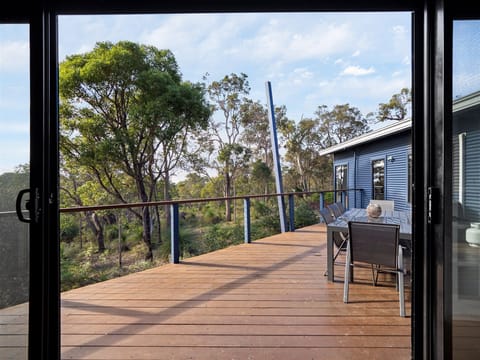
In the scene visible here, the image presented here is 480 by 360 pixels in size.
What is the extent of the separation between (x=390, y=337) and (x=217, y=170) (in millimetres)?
10271

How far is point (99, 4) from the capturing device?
1.34 metres

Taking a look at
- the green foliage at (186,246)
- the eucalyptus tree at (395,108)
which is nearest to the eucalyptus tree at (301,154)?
the eucalyptus tree at (395,108)

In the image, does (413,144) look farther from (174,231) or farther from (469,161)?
(174,231)

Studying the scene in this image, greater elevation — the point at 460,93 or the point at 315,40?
the point at 315,40

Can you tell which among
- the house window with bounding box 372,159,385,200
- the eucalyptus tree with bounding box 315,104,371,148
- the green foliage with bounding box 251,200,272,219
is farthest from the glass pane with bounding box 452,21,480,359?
the eucalyptus tree with bounding box 315,104,371,148

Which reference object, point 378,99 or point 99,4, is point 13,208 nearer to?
point 99,4

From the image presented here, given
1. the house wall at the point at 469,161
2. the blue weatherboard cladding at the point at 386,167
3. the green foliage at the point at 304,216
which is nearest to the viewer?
the house wall at the point at 469,161

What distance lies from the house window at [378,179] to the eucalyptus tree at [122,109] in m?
5.44

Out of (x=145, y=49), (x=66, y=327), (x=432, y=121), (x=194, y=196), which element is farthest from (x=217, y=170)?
(x=432, y=121)

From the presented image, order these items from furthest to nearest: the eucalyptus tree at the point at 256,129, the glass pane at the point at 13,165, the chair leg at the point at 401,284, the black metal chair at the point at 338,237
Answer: the eucalyptus tree at the point at 256,129, the black metal chair at the point at 338,237, the chair leg at the point at 401,284, the glass pane at the point at 13,165

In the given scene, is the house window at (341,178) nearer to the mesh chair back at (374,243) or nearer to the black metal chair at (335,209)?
the black metal chair at (335,209)

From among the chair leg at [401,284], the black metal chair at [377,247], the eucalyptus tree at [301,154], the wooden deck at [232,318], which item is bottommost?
the wooden deck at [232,318]

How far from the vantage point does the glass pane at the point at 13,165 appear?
129 centimetres

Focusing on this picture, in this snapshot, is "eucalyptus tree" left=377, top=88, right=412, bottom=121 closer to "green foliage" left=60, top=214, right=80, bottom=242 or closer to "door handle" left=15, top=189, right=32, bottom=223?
"green foliage" left=60, top=214, right=80, bottom=242
